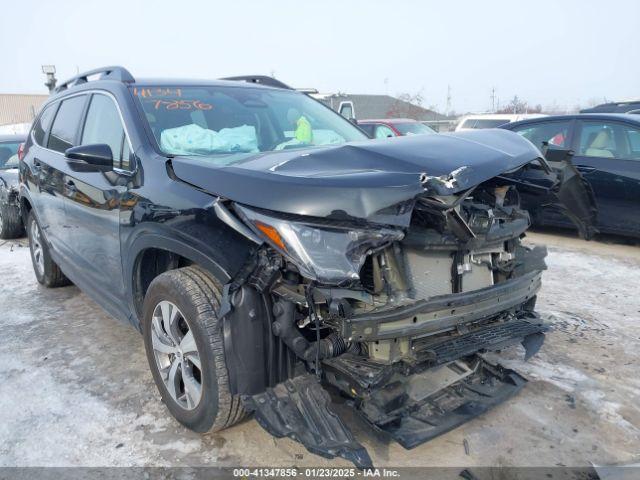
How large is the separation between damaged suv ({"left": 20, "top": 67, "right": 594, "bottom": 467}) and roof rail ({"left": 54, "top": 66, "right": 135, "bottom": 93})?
93mm

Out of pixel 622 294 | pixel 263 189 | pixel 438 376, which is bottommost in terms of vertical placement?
pixel 622 294

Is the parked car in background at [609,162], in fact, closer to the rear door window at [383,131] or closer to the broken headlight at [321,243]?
the broken headlight at [321,243]

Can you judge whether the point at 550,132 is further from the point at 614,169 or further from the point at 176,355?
the point at 176,355

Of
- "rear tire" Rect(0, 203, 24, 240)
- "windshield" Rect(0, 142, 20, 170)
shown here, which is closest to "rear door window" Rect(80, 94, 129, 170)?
"rear tire" Rect(0, 203, 24, 240)

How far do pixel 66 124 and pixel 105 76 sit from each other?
70cm

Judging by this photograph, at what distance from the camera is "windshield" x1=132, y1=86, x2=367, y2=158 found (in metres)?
3.21

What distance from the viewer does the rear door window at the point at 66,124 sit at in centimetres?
405

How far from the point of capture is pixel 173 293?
2.59 meters

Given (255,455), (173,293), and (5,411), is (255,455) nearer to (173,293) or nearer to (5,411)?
(173,293)

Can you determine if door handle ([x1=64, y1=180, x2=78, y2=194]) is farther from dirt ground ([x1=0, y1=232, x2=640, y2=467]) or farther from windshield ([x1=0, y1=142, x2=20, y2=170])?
windshield ([x1=0, y1=142, x2=20, y2=170])

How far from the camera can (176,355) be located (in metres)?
2.78

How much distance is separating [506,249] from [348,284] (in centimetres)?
133

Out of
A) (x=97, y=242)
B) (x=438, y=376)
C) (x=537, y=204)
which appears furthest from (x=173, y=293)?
(x=537, y=204)

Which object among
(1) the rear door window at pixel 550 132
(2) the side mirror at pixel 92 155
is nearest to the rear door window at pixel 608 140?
(1) the rear door window at pixel 550 132
